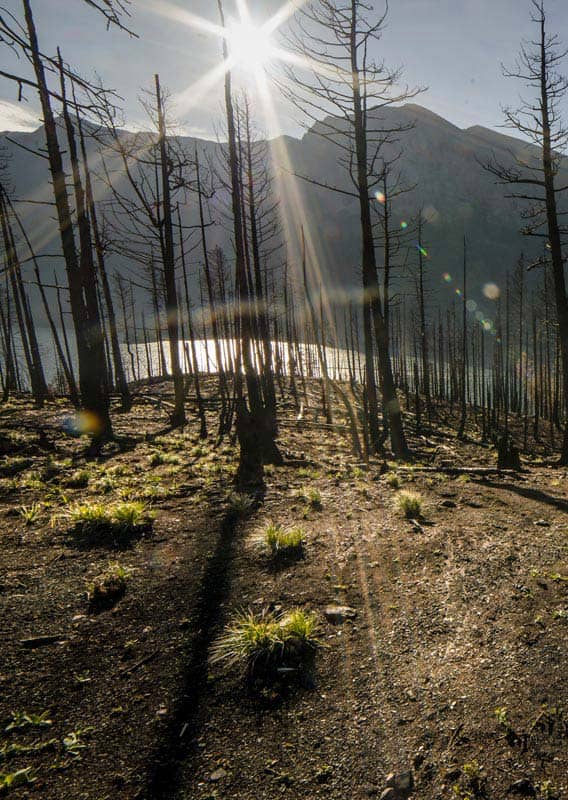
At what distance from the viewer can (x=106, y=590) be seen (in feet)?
13.8

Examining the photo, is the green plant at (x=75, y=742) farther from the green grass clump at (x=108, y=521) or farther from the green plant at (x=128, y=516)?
the green plant at (x=128, y=516)

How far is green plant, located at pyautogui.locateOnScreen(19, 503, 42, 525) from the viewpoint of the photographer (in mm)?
5902

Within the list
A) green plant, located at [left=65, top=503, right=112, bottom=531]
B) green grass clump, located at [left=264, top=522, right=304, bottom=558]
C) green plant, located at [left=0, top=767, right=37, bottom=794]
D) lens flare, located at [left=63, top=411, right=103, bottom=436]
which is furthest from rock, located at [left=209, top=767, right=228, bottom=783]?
lens flare, located at [left=63, top=411, right=103, bottom=436]

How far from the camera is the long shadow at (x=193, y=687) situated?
8.08 feet

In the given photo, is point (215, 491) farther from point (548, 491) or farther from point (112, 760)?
point (548, 491)

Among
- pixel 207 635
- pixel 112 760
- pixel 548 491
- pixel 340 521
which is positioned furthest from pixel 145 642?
pixel 548 491

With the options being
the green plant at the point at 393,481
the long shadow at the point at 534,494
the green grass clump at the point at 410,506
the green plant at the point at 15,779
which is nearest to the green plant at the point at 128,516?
the green plant at the point at 15,779

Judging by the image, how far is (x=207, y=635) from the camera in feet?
12.1

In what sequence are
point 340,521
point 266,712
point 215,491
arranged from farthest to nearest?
point 215,491
point 340,521
point 266,712

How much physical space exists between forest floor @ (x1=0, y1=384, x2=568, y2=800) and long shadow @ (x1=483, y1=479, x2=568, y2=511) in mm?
168

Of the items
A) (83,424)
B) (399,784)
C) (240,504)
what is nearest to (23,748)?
(399,784)

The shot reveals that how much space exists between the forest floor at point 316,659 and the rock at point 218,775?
3 centimetres

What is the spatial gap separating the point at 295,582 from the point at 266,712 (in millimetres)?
1685

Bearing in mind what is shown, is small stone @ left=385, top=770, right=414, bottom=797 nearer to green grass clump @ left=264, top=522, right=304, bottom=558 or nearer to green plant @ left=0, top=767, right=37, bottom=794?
green plant @ left=0, top=767, right=37, bottom=794
